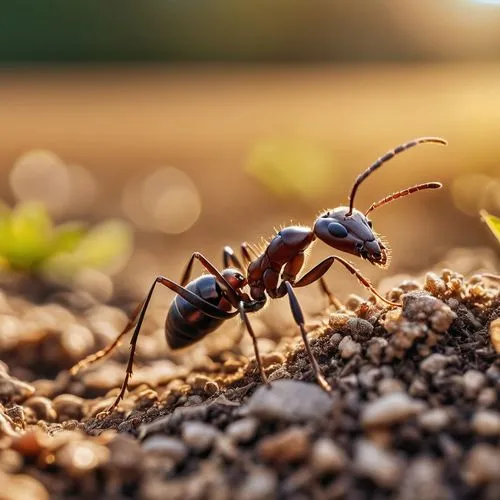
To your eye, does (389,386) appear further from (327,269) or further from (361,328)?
(327,269)

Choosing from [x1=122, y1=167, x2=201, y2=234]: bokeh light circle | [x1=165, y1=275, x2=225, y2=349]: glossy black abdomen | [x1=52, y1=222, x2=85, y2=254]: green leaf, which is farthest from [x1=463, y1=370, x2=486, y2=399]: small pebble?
[x1=122, y1=167, x2=201, y2=234]: bokeh light circle

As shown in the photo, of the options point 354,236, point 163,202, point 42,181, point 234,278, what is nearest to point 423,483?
point 354,236

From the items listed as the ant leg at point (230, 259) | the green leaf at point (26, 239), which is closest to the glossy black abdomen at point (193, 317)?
the ant leg at point (230, 259)

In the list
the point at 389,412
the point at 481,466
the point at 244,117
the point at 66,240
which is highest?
the point at 244,117

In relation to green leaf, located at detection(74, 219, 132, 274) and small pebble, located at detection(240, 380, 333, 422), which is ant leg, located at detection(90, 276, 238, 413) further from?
green leaf, located at detection(74, 219, 132, 274)

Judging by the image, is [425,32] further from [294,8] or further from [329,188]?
[329,188]

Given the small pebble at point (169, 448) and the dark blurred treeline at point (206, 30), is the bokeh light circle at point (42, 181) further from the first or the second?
the dark blurred treeline at point (206, 30)

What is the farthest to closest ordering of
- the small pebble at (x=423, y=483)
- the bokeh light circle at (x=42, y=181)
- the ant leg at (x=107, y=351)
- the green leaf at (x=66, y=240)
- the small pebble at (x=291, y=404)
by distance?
the bokeh light circle at (x=42, y=181)
the green leaf at (x=66, y=240)
the ant leg at (x=107, y=351)
the small pebble at (x=291, y=404)
the small pebble at (x=423, y=483)

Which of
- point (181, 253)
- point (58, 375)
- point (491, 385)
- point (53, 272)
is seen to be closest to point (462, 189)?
point (181, 253)
